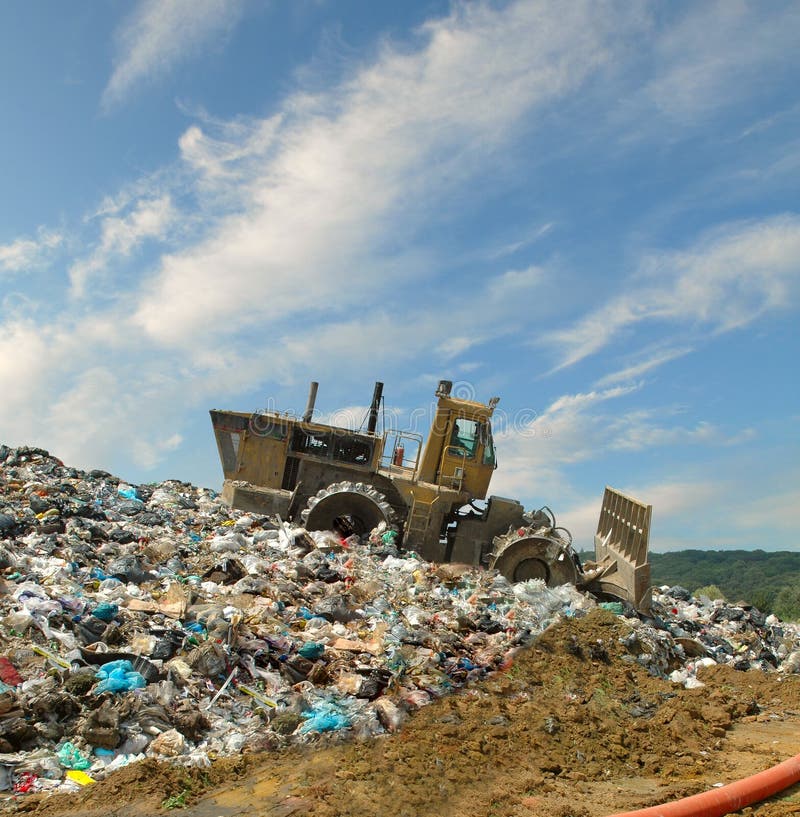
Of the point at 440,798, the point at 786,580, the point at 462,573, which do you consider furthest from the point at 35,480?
the point at 786,580

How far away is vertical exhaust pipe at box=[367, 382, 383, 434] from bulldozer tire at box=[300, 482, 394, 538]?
3.46 ft

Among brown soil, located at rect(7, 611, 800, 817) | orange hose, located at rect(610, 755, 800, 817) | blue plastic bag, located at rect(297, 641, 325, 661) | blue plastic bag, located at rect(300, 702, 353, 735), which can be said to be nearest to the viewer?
orange hose, located at rect(610, 755, 800, 817)

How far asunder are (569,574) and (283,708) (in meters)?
5.04

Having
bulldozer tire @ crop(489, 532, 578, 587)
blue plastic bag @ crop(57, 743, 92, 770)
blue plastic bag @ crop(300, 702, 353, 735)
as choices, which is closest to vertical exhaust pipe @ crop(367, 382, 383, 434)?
bulldozer tire @ crop(489, 532, 578, 587)

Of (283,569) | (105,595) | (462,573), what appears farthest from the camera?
(462,573)

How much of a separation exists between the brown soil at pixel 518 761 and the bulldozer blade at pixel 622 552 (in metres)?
1.69

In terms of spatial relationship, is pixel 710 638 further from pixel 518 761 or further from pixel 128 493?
pixel 128 493

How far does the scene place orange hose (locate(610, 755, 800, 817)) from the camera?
377 centimetres

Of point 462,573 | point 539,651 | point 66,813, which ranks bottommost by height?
point 66,813

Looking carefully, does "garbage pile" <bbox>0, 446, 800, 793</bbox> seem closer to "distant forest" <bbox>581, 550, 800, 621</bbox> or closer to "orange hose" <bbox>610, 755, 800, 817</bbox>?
"orange hose" <bbox>610, 755, 800, 817</bbox>

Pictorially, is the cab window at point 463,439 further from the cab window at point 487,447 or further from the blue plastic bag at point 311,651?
the blue plastic bag at point 311,651

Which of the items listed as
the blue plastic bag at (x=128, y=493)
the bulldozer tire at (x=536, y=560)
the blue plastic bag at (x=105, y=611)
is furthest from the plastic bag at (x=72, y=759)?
the blue plastic bag at (x=128, y=493)

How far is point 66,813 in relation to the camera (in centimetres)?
371

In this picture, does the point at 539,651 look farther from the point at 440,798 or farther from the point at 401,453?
the point at 401,453
